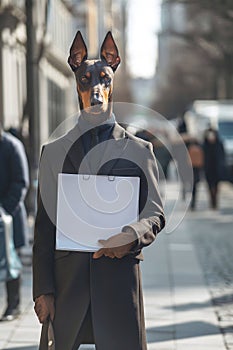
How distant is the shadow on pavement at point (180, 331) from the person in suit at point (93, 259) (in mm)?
2728

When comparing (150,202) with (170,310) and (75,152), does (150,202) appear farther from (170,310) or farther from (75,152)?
(170,310)

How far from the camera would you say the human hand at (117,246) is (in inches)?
155

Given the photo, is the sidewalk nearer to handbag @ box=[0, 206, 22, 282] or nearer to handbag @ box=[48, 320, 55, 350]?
handbag @ box=[0, 206, 22, 282]

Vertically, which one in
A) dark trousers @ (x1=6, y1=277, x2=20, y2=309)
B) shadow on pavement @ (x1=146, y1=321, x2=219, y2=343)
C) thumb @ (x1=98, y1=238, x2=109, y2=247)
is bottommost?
shadow on pavement @ (x1=146, y1=321, x2=219, y2=343)

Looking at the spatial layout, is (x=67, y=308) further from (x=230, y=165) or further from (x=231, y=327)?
(x=230, y=165)

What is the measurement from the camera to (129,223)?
4.07m

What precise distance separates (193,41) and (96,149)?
2752cm

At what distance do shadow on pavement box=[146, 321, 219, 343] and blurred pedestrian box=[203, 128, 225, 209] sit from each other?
10.9 metres

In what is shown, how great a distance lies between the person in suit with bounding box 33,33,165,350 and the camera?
4109 millimetres

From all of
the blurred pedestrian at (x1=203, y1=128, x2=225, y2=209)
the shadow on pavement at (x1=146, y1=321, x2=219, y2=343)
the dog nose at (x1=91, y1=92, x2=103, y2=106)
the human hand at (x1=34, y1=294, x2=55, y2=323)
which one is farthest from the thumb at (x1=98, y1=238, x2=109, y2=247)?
the blurred pedestrian at (x1=203, y1=128, x2=225, y2=209)

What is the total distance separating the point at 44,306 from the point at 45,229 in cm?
37

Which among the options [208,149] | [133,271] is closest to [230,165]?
[208,149]

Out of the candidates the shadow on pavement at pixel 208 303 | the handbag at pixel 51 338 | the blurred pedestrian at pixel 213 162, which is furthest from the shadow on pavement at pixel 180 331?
the blurred pedestrian at pixel 213 162

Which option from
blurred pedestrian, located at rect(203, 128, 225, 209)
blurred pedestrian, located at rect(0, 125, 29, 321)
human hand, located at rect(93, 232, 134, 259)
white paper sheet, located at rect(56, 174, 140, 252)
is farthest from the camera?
blurred pedestrian, located at rect(203, 128, 225, 209)
